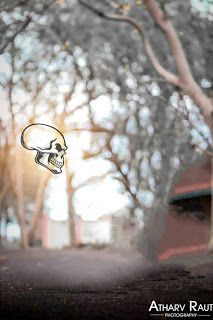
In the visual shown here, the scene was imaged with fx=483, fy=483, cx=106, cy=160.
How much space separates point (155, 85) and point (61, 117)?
5458 millimetres

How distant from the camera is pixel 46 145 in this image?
502 centimetres

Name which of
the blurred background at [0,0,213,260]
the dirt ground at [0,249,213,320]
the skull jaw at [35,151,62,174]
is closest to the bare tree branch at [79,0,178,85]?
the blurred background at [0,0,213,260]

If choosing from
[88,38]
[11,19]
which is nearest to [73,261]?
[11,19]

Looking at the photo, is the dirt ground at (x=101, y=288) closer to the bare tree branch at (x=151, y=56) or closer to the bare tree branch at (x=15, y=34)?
the bare tree branch at (x=15, y=34)

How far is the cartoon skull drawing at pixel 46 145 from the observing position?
499cm

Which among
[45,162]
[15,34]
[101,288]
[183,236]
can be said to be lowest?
[101,288]

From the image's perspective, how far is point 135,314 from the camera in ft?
15.0

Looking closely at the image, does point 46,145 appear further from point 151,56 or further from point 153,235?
point 151,56

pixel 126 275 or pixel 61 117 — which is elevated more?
pixel 61 117

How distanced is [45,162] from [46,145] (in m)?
0.18

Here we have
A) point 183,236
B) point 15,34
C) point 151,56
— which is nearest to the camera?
point 183,236

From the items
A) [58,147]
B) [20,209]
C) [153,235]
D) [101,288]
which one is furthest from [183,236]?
[20,209]

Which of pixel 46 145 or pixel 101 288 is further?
pixel 46 145

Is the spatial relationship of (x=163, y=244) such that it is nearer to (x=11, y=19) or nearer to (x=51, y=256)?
(x=51, y=256)
